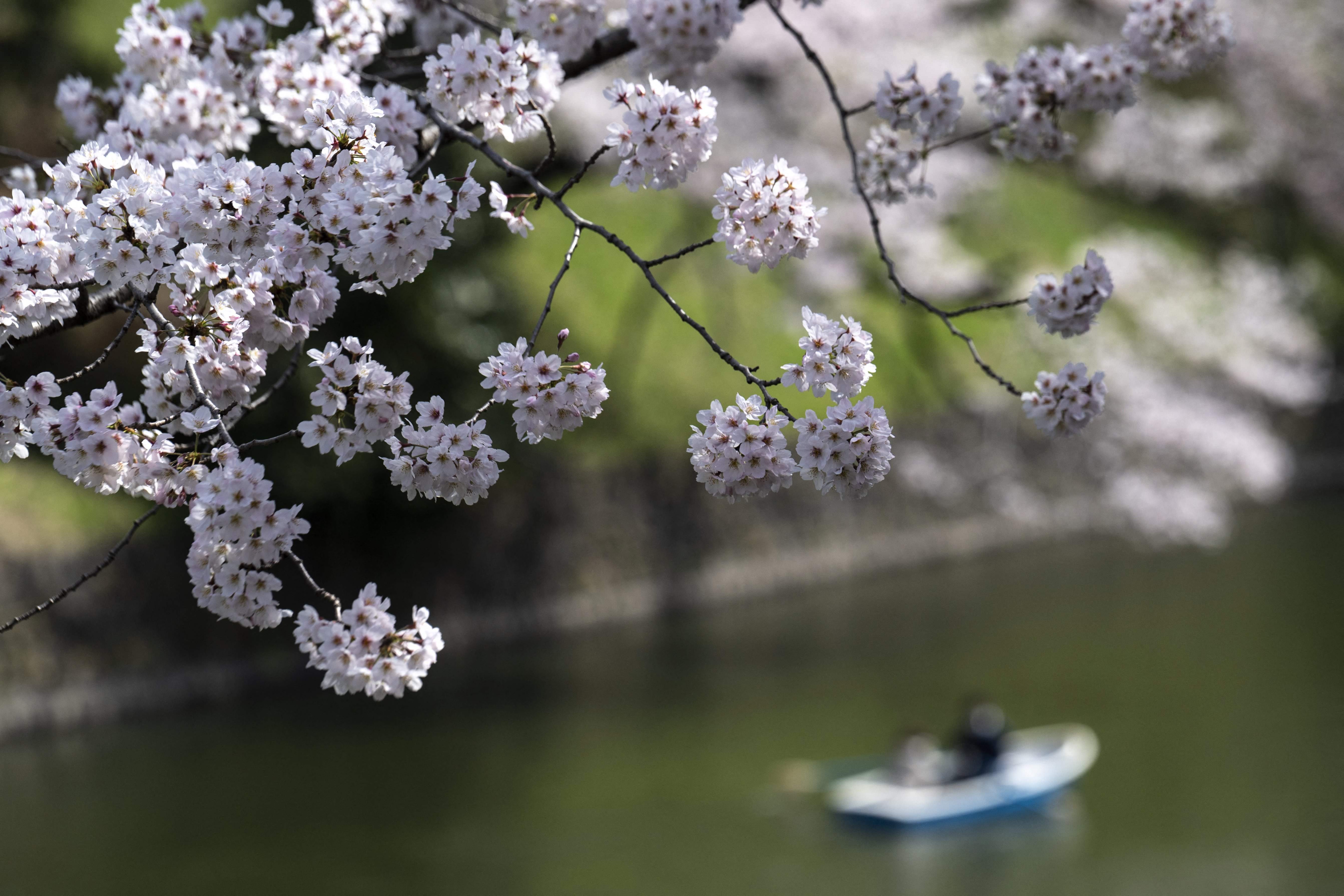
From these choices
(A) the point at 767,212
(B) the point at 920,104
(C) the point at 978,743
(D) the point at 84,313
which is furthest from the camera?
(C) the point at 978,743

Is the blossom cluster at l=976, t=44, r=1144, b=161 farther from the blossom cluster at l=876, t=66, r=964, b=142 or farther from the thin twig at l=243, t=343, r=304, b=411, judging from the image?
the thin twig at l=243, t=343, r=304, b=411

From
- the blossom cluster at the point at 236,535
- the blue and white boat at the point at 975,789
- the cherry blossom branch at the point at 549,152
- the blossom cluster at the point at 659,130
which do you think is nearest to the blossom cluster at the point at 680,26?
the cherry blossom branch at the point at 549,152

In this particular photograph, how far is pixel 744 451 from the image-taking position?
7.04 ft

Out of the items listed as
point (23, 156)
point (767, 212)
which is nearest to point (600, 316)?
point (23, 156)

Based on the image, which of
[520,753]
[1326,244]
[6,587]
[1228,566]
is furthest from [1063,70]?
[1326,244]

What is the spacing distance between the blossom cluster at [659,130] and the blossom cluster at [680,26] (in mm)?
722

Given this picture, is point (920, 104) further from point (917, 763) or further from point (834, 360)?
point (917, 763)

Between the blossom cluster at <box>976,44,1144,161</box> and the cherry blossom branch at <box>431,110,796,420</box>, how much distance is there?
1.50 m

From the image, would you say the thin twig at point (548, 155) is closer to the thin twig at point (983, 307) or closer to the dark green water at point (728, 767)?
the thin twig at point (983, 307)

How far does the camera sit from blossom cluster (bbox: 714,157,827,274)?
2273 millimetres

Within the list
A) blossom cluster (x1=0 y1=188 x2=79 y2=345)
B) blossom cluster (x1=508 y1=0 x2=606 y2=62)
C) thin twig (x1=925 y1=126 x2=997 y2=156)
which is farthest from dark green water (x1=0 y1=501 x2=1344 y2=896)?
blossom cluster (x1=0 y1=188 x2=79 y2=345)

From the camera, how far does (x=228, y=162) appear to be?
2180mm

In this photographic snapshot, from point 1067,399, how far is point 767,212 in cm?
77

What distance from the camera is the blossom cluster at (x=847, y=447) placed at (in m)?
2.12
